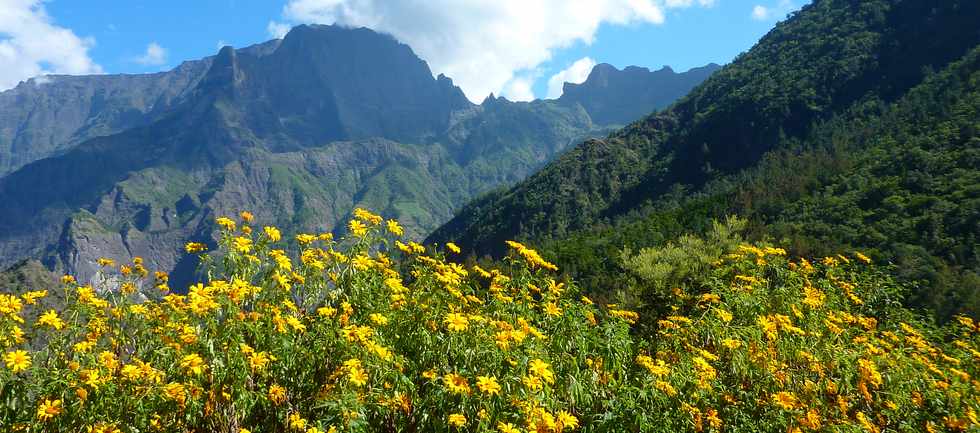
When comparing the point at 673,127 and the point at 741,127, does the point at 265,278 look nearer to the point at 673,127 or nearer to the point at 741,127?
the point at 741,127

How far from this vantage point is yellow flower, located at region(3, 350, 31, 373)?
383 centimetres

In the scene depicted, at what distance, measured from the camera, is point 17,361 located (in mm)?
3941

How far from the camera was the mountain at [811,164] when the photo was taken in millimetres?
50375

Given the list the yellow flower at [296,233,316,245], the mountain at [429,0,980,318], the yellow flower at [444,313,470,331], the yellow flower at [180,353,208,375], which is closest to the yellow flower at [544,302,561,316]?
the yellow flower at [444,313,470,331]

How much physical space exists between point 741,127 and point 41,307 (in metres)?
132

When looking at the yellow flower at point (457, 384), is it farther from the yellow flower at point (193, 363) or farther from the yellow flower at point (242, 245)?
the yellow flower at point (242, 245)

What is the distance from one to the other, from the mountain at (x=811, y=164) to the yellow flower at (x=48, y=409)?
1247 inches

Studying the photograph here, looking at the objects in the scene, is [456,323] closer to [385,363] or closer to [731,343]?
[385,363]

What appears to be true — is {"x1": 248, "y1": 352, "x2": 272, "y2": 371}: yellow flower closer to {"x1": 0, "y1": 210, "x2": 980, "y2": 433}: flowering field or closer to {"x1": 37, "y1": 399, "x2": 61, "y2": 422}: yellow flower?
{"x1": 0, "y1": 210, "x2": 980, "y2": 433}: flowering field

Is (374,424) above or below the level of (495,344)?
below

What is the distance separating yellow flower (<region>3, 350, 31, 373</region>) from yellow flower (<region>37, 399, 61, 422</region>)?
0.31 metres

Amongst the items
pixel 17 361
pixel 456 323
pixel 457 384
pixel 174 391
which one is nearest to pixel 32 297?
pixel 17 361

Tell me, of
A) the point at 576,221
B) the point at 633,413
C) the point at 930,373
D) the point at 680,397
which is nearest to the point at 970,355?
the point at 930,373

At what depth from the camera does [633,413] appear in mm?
4598
